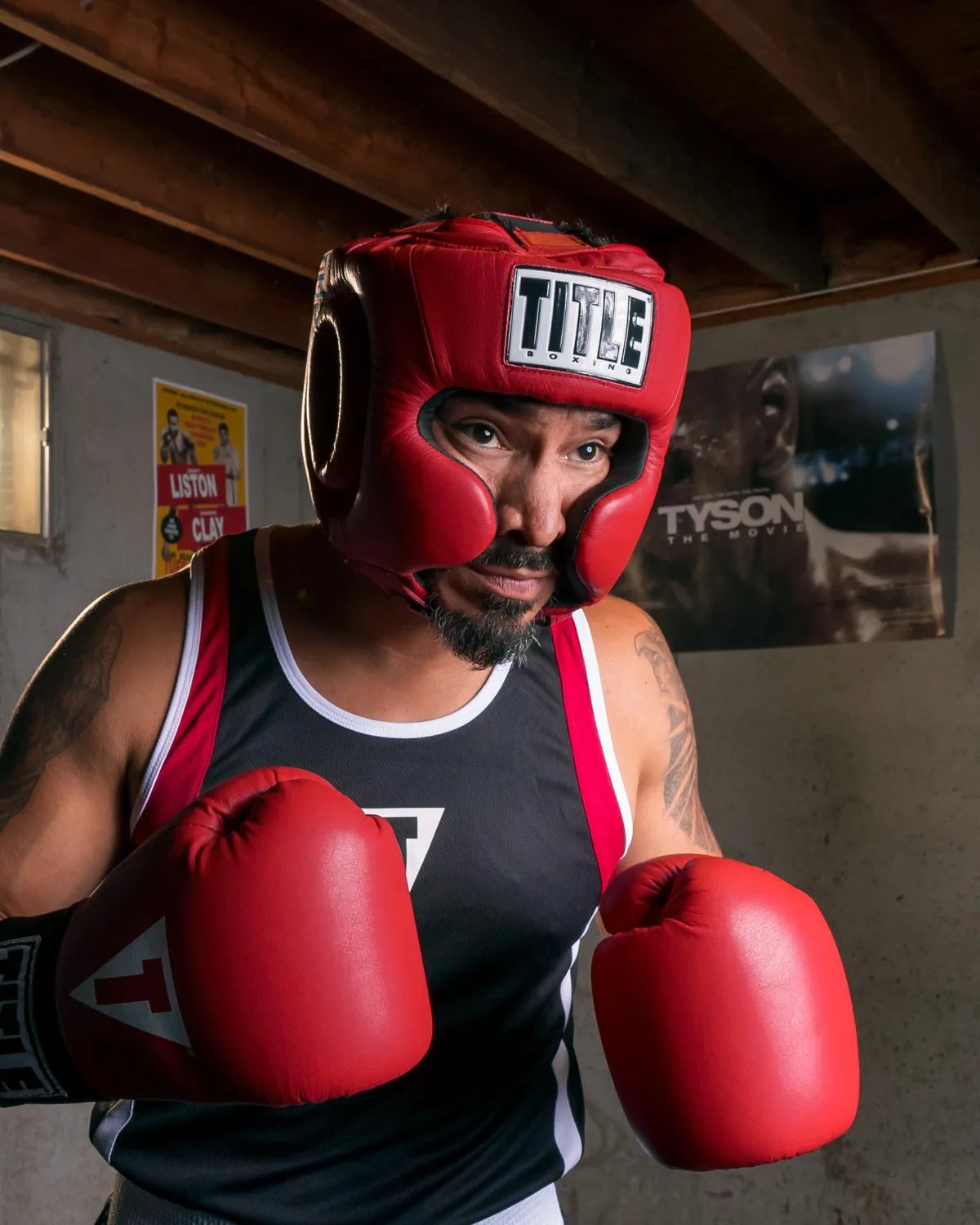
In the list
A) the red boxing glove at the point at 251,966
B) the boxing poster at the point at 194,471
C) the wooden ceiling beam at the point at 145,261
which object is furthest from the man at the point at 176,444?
the red boxing glove at the point at 251,966

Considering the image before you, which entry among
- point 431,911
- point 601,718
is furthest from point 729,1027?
point 601,718

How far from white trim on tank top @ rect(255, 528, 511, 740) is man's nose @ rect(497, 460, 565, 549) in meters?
0.17

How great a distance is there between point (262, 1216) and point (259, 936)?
0.47m

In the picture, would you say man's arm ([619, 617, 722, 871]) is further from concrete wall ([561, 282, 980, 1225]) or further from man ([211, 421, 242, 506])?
man ([211, 421, 242, 506])

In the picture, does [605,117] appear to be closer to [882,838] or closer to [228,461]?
[228,461]

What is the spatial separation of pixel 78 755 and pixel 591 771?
61 cm

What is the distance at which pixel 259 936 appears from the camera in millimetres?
1020

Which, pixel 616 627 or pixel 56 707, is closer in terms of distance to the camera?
pixel 56 707

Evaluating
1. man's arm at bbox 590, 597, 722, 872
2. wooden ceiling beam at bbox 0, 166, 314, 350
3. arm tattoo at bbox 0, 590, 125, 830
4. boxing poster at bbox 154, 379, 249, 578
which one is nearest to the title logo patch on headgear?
man's arm at bbox 590, 597, 722, 872

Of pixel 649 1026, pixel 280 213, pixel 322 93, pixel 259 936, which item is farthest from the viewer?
pixel 280 213

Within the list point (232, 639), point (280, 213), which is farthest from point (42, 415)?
point (232, 639)

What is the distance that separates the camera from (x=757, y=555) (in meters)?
3.58

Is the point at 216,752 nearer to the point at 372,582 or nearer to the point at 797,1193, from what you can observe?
the point at 372,582

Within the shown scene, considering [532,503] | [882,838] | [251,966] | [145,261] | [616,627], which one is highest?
[145,261]
